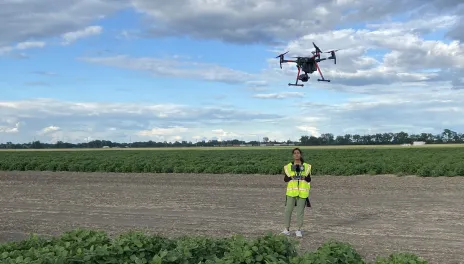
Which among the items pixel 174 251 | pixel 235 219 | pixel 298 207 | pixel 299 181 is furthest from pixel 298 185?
pixel 174 251

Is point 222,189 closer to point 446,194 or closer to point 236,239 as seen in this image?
point 446,194

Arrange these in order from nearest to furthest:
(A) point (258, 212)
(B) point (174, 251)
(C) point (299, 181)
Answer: (B) point (174, 251) < (C) point (299, 181) < (A) point (258, 212)

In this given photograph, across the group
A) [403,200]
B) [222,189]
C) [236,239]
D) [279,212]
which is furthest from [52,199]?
[236,239]

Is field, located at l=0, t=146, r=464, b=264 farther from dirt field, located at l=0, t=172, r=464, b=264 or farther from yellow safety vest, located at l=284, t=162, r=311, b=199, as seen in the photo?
yellow safety vest, located at l=284, t=162, r=311, b=199

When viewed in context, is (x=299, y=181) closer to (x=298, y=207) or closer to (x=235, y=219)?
(x=298, y=207)

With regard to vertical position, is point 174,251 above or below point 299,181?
below

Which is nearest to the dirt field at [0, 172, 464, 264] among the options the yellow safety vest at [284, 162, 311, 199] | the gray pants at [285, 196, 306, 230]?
the gray pants at [285, 196, 306, 230]
